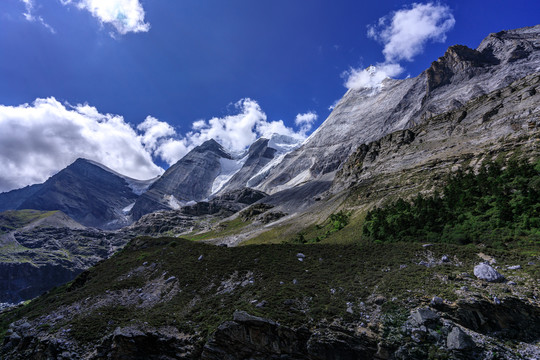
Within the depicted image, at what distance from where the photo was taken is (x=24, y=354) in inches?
659

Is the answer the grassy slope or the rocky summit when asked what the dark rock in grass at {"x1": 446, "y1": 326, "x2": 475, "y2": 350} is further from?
the grassy slope

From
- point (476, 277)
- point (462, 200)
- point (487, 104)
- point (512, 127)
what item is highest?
point (487, 104)

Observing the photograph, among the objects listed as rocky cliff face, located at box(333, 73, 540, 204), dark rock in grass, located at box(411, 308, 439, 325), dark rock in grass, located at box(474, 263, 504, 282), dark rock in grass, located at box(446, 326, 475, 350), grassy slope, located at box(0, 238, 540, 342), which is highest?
rocky cliff face, located at box(333, 73, 540, 204)

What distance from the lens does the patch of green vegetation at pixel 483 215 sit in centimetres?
2423

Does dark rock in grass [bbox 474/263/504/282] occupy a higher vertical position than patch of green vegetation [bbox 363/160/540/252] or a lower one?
lower

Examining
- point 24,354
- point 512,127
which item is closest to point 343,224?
point 512,127

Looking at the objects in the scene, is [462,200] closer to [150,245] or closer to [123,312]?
[123,312]

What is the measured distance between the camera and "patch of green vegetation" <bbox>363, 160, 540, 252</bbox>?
2423 centimetres

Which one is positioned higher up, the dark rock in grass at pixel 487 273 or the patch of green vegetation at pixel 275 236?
the patch of green vegetation at pixel 275 236

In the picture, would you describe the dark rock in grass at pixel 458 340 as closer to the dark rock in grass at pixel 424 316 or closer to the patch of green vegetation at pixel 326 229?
the dark rock in grass at pixel 424 316

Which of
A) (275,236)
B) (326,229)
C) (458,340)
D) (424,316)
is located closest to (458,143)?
(326,229)

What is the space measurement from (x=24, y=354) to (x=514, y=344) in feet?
87.8

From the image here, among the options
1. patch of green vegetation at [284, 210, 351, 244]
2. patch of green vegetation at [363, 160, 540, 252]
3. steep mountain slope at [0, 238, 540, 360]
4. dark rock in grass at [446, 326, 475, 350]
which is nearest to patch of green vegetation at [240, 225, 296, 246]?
patch of green vegetation at [284, 210, 351, 244]

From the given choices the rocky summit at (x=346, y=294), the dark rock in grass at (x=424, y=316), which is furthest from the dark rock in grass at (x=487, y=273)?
the dark rock in grass at (x=424, y=316)
